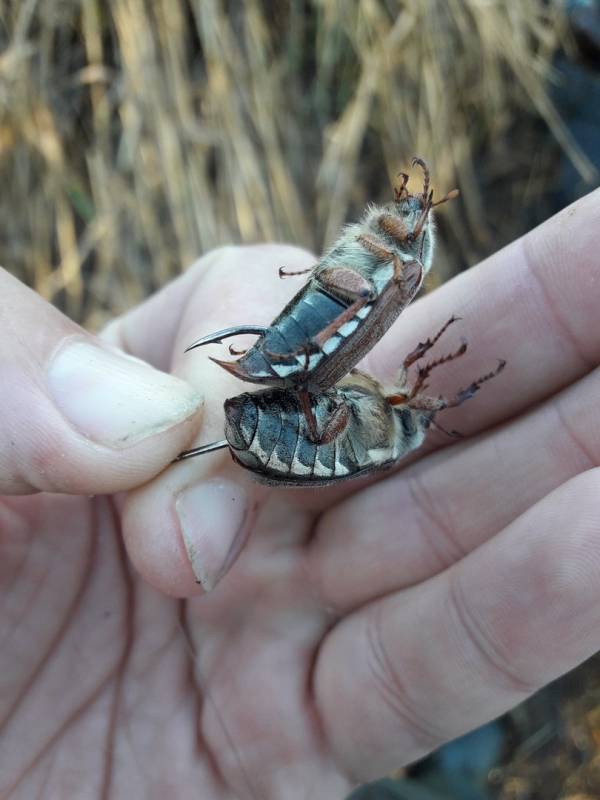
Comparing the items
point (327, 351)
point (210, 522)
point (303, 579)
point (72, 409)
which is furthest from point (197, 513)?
point (303, 579)

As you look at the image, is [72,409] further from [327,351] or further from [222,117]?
[222,117]

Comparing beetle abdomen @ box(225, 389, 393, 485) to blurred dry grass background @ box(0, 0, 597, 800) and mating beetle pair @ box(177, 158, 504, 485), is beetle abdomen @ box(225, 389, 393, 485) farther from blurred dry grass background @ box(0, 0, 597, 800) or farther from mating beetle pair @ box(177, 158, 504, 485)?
blurred dry grass background @ box(0, 0, 597, 800)

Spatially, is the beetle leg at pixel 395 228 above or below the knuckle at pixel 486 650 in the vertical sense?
above

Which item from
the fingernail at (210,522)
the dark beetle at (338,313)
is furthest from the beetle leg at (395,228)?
the fingernail at (210,522)

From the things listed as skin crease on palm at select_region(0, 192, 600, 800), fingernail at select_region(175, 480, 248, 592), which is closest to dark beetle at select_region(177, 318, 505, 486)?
fingernail at select_region(175, 480, 248, 592)

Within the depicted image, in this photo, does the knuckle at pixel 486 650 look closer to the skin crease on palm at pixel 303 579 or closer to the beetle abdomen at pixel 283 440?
the skin crease on palm at pixel 303 579

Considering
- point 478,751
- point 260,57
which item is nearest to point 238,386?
point 260,57
